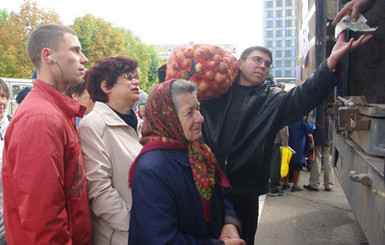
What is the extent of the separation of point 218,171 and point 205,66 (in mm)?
776

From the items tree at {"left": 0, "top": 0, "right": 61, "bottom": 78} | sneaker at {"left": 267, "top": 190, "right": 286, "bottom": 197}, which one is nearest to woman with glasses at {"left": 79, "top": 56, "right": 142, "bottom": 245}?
sneaker at {"left": 267, "top": 190, "right": 286, "bottom": 197}

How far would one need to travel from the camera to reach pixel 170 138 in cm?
169

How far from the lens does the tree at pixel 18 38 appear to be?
17.1 metres

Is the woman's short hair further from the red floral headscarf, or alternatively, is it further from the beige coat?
the beige coat

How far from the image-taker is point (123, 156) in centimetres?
190

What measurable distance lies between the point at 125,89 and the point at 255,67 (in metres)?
1.03

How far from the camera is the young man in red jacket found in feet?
4.69

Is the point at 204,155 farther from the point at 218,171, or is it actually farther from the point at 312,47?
the point at 312,47

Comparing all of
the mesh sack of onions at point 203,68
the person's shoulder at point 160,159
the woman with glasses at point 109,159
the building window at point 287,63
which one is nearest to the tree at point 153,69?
the mesh sack of onions at point 203,68

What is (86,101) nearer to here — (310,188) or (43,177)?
(43,177)

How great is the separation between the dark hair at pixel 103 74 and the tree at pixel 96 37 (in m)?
22.6

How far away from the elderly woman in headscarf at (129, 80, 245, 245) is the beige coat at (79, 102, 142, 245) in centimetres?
17

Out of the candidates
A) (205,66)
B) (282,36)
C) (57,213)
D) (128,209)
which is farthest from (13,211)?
(282,36)

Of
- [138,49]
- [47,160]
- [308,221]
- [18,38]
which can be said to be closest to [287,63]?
[138,49]
